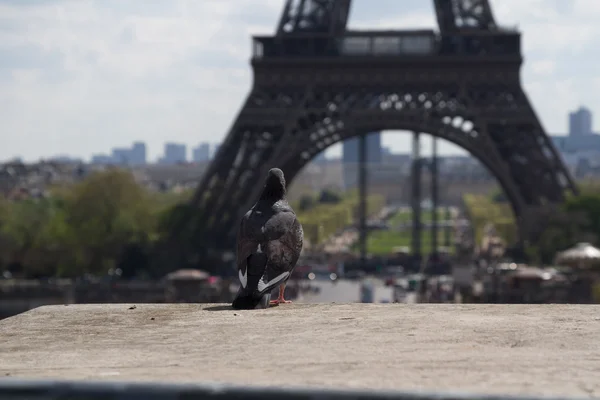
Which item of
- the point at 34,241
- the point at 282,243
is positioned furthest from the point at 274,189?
the point at 34,241

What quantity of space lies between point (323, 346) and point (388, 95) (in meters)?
56.9

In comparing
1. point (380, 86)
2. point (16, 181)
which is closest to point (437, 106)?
point (380, 86)

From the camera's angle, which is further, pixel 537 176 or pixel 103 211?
pixel 103 211

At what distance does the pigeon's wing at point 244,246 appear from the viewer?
12.2m

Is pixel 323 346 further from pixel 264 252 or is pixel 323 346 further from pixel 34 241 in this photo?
pixel 34 241

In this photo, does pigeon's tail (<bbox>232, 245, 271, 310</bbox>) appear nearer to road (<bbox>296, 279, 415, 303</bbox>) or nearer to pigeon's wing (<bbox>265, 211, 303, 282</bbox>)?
pigeon's wing (<bbox>265, 211, 303, 282</bbox>)

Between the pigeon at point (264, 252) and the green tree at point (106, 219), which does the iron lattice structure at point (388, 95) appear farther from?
the pigeon at point (264, 252)

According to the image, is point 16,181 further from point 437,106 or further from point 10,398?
point 10,398

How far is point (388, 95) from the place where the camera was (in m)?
66.3

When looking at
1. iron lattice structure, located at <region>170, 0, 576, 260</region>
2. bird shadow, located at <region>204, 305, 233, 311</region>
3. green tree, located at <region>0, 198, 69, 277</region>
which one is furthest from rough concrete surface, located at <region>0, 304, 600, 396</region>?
green tree, located at <region>0, 198, 69, 277</region>

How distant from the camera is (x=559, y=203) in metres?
66.8

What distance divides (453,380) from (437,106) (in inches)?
2277

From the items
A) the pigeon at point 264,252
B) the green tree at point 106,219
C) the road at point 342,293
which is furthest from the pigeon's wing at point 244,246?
the green tree at point 106,219

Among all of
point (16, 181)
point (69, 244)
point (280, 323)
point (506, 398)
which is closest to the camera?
point (506, 398)
